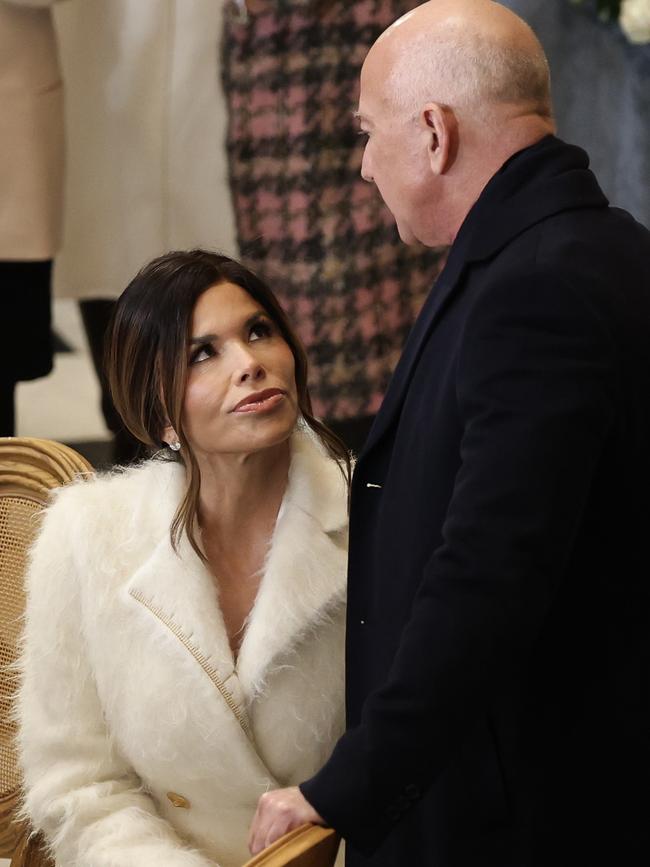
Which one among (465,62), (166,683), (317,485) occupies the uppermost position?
(465,62)

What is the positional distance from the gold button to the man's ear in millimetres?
803

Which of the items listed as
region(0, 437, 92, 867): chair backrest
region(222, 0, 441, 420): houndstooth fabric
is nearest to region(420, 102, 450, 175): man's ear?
Result: region(0, 437, 92, 867): chair backrest

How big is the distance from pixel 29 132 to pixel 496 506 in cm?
221

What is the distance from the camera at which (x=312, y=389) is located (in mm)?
3715

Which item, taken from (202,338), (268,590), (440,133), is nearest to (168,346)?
(202,338)

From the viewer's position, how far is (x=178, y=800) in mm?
1696

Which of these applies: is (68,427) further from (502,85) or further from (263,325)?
(502,85)

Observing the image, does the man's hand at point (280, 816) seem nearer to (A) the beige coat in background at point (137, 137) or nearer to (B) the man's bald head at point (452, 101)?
(B) the man's bald head at point (452, 101)

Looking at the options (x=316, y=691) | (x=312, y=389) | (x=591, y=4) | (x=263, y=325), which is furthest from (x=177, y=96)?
(x=316, y=691)

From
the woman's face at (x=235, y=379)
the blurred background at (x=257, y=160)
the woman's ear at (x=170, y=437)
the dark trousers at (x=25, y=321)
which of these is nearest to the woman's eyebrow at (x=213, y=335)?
the woman's face at (x=235, y=379)

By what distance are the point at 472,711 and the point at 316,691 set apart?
1.46 ft

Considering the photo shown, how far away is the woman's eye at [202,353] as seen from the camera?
66.7 inches

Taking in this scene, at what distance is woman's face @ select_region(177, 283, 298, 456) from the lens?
166cm

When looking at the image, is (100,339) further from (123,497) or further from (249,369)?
Answer: (249,369)
